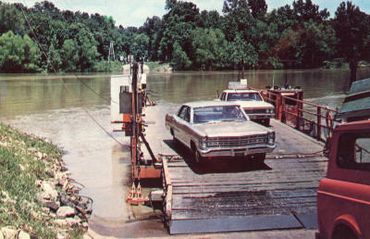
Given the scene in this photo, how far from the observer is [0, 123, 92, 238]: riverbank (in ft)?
30.1

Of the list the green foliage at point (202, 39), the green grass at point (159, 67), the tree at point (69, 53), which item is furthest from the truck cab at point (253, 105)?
the green grass at point (159, 67)

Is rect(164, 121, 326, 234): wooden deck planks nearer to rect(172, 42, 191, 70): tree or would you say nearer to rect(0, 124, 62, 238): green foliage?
rect(0, 124, 62, 238): green foliage

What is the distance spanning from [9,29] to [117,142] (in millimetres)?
109037

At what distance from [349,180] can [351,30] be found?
120904mm

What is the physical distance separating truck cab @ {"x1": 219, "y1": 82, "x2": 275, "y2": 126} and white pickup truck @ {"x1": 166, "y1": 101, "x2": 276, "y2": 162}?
5791 millimetres

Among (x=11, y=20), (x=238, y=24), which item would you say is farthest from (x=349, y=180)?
(x=238, y=24)

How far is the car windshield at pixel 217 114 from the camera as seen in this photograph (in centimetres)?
1465

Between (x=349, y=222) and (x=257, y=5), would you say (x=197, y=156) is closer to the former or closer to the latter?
(x=349, y=222)

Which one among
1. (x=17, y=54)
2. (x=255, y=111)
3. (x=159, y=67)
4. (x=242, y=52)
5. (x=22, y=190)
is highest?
(x=242, y=52)

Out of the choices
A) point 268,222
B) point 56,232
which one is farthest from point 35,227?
point 268,222

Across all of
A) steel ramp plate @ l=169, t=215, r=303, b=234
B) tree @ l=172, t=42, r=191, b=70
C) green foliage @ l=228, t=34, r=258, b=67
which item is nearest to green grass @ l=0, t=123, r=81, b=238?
steel ramp plate @ l=169, t=215, r=303, b=234

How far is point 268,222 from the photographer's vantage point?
10305 millimetres

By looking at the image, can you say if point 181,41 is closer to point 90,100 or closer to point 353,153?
point 90,100

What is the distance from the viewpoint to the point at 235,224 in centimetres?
1023
